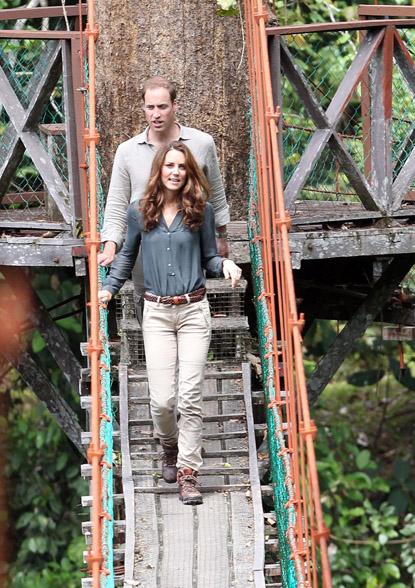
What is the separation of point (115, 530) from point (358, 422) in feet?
25.6

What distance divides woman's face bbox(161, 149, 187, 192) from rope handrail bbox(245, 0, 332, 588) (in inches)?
13.3

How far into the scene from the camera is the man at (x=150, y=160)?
17.5ft

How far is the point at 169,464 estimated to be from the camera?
211 inches

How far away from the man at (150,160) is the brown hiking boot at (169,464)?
668mm

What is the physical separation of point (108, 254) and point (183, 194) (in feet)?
1.20

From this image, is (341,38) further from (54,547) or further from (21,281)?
(54,547)

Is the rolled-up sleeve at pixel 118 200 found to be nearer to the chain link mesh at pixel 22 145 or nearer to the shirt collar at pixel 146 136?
the shirt collar at pixel 146 136

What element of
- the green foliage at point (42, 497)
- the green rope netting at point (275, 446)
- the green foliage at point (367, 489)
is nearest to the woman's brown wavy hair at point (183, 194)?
the green rope netting at point (275, 446)

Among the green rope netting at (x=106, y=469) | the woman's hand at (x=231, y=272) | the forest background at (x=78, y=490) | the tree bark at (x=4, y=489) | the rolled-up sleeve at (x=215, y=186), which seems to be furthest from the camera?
the tree bark at (x=4, y=489)

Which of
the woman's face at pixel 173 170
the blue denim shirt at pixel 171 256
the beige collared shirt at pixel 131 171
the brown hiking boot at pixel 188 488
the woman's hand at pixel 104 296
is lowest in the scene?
the brown hiking boot at pixel 188 488

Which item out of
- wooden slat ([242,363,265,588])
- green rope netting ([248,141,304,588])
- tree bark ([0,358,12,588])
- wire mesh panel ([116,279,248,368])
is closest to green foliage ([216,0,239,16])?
green rope netting ([248,141,304,588])

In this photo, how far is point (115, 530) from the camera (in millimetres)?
5117

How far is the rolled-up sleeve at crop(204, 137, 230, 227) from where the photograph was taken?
18.5 feet

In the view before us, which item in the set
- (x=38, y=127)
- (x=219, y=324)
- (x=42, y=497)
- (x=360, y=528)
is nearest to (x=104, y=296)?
(x=219, y=324)
